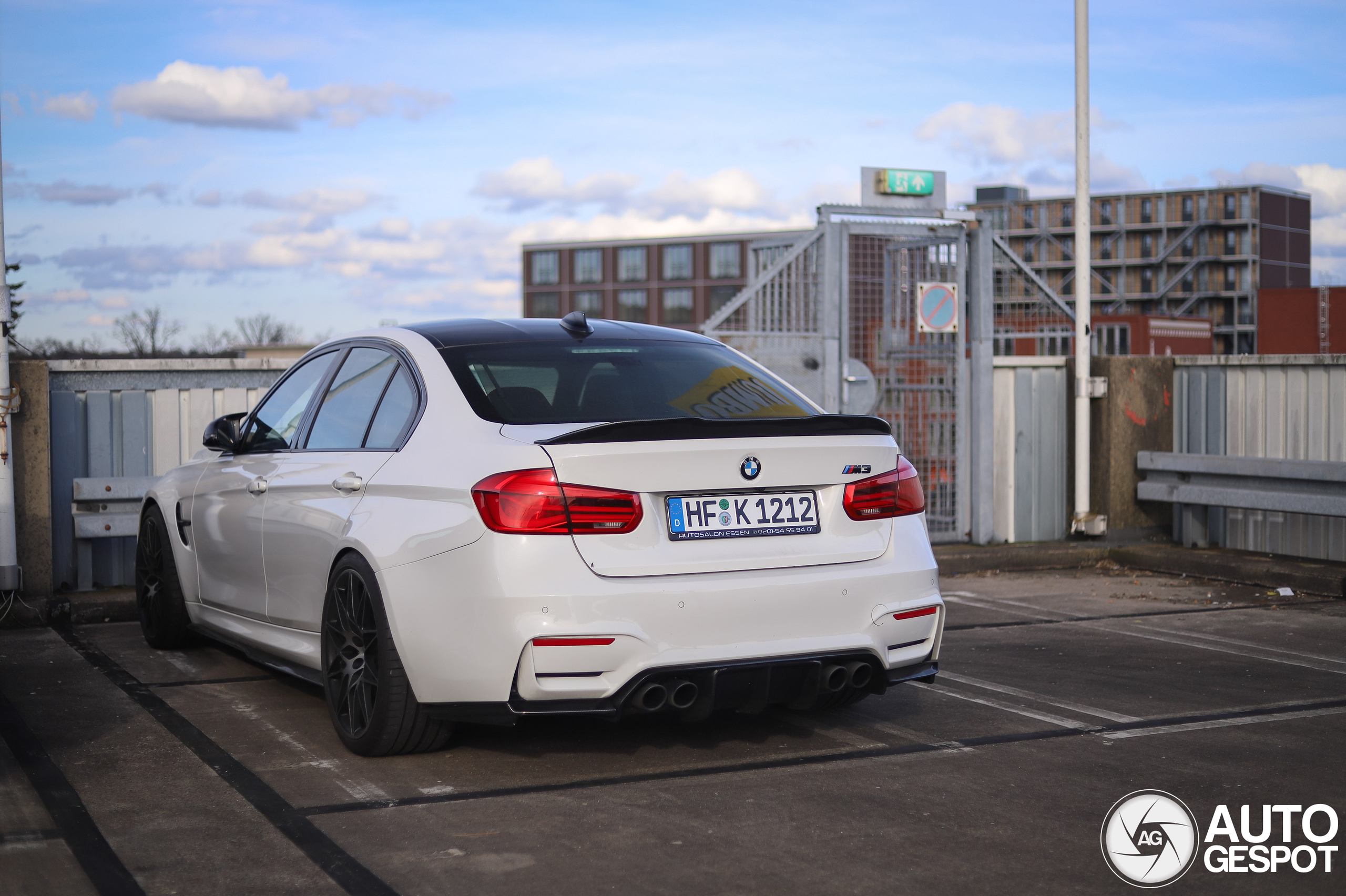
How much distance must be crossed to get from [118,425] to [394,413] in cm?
456

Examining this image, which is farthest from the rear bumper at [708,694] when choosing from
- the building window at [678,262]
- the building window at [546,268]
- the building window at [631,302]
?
the building window at [546,268]

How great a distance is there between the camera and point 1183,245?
109 meters

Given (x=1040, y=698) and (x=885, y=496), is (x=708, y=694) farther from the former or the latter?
(x=1040, y=698)

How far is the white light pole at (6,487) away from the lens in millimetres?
8023

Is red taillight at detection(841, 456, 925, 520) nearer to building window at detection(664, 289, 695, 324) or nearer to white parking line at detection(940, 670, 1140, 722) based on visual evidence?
white parking line at detection(940, 670, 1140, 722)

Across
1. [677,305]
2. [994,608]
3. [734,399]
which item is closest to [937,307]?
[994,608]

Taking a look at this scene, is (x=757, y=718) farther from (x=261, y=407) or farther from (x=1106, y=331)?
(x=1106, y=331)

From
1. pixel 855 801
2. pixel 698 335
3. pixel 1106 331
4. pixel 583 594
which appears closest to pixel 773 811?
pixel 855 801

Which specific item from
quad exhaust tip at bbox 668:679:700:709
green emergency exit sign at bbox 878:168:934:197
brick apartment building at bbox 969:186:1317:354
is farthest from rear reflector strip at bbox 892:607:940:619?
brick apartment building at bbox 969:186:1317:354

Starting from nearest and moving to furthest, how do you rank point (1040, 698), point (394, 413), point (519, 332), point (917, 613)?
1. point (917, 613)
2. point (394, 413)
3. point (519, 332)
4. point (1040, 698)

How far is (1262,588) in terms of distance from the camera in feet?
31.1

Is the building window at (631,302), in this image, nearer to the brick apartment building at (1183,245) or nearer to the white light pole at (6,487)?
the brick apartment building at (1183,245)

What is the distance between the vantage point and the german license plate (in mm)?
4410

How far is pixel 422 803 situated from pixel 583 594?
86 centimetres
